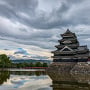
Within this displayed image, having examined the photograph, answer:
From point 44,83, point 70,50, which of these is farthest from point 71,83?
point 70,50

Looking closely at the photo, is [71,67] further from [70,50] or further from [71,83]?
[71,83]

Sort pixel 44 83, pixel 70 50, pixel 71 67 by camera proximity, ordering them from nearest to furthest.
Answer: pixel 44 83 → pixel 71 67 → pixel 70 50

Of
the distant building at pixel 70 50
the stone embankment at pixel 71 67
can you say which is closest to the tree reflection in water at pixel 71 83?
the stone embankment at pixel 71 67

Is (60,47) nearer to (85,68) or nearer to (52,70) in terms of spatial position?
(52,70)

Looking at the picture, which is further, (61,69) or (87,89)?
(61,69)

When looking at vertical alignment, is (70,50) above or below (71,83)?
above

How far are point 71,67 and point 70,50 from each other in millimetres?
5008

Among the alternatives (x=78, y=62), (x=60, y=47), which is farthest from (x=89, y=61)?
(x=60, y=47)

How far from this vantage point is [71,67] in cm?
5241

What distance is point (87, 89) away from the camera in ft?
57.2

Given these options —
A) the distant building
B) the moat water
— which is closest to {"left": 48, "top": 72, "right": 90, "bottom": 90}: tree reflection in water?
the moat water

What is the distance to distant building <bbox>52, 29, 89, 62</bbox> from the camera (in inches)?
2032

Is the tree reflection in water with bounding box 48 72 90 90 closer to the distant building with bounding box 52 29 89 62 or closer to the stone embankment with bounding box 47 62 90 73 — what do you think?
the stone embankment with bounding box 47 62 90 73

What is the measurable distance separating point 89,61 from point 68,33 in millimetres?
11599
